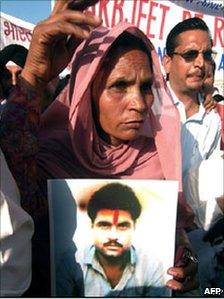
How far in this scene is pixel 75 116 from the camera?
2.44 m

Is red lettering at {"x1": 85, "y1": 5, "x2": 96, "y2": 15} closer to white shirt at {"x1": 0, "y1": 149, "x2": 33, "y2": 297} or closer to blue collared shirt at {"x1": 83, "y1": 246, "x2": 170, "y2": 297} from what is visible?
white shirt at {"x1": 0, "y1": 149, "x2": 33, "y2": 297}

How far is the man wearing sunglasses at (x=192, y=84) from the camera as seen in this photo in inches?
Answer: 98.0

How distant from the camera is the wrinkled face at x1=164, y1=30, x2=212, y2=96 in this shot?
2496 millimetres

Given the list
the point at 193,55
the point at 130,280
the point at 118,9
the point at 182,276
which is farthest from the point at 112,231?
the point at 118,9

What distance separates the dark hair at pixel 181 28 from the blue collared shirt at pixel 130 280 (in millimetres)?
885

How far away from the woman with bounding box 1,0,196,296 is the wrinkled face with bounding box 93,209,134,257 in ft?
0.54

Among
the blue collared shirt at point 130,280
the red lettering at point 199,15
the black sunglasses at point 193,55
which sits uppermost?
the red lettering at point 199,15

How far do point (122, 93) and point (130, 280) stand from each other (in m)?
0.78

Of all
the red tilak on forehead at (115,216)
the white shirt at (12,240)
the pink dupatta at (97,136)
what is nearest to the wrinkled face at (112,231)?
the red tilak on forehead at (115,216)

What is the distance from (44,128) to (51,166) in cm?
16

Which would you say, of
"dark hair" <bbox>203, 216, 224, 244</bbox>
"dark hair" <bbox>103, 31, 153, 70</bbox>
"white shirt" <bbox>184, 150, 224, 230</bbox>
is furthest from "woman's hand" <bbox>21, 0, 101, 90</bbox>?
"dark hair" <bbox>203, 216, 224, 244</bbox>

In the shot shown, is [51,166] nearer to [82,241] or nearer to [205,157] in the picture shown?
[82,241]

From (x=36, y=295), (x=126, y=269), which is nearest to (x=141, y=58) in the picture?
(x=126, y=269)

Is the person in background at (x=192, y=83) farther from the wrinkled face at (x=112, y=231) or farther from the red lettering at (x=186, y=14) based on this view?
the wrinkled face at (x=112, y=231)
